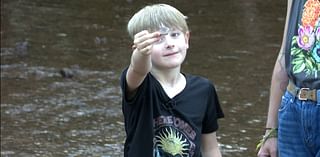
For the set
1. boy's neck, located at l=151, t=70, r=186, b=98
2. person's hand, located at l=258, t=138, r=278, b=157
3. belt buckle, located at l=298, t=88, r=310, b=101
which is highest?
belt buckle, located at l=298, t=88, r=310, b=101

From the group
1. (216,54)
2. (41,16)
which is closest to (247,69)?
(216,54)

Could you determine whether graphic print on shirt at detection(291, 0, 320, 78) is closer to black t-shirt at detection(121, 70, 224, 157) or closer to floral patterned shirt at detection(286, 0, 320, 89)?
floral patterned shirt at detection(286, 0, 320, 89)

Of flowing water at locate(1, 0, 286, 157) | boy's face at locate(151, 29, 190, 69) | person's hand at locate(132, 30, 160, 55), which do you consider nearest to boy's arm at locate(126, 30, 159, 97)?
person's hand at locate(132, 30, 160, 55)

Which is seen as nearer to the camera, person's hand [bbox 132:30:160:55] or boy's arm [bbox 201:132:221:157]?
person's hand [bbox 132:30:160:55]

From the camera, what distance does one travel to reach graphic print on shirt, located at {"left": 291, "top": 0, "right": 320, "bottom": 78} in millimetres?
2516

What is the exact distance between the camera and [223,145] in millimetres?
5457

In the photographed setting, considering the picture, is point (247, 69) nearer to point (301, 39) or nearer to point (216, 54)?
point (216, 54)

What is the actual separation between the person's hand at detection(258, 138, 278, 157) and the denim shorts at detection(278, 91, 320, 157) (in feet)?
0.35

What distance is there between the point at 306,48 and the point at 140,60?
0.50m

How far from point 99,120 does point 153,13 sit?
128 inches

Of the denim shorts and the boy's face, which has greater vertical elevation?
the boy's face

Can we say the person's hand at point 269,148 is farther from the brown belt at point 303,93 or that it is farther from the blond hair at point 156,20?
the blond hair at point 156,20

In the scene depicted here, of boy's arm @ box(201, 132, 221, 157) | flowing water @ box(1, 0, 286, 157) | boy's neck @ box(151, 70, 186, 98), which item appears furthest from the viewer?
flowing water @ box(1, 0, 286, 157)

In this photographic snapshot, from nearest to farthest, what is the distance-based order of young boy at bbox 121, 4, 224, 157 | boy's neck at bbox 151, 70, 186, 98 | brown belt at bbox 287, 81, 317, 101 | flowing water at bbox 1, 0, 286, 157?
brown belt at bbox 287, 81, 317, 101 → young boy at bbox 121, 4, 224, 157 → boy's neck at bbox 151, 70, 186, 98 → flowing water at bbox 1, 0, 286, 157
